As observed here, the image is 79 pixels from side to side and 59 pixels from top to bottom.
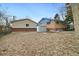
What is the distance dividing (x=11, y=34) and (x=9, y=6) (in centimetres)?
33

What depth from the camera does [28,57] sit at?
1888 millimetres

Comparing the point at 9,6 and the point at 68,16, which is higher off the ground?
the point at 9,6

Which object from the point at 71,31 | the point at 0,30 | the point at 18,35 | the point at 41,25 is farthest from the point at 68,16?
the point at 0,30

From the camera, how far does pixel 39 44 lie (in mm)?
1909

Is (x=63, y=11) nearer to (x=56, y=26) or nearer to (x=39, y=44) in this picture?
→ (x=56, y=26)

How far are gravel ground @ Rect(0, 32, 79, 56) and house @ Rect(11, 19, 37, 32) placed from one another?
0.15 ft

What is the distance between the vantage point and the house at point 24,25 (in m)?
1.92

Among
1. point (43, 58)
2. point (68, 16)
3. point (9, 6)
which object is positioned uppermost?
point (9, 6)

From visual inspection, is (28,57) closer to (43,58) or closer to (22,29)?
(43,58)

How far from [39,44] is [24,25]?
0.93 ft

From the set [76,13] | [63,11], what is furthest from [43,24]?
[76,13]

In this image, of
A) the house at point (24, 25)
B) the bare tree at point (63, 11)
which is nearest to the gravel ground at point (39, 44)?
the house at point (24, 25)

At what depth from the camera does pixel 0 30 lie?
1.92m

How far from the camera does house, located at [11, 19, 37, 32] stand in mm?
1922
